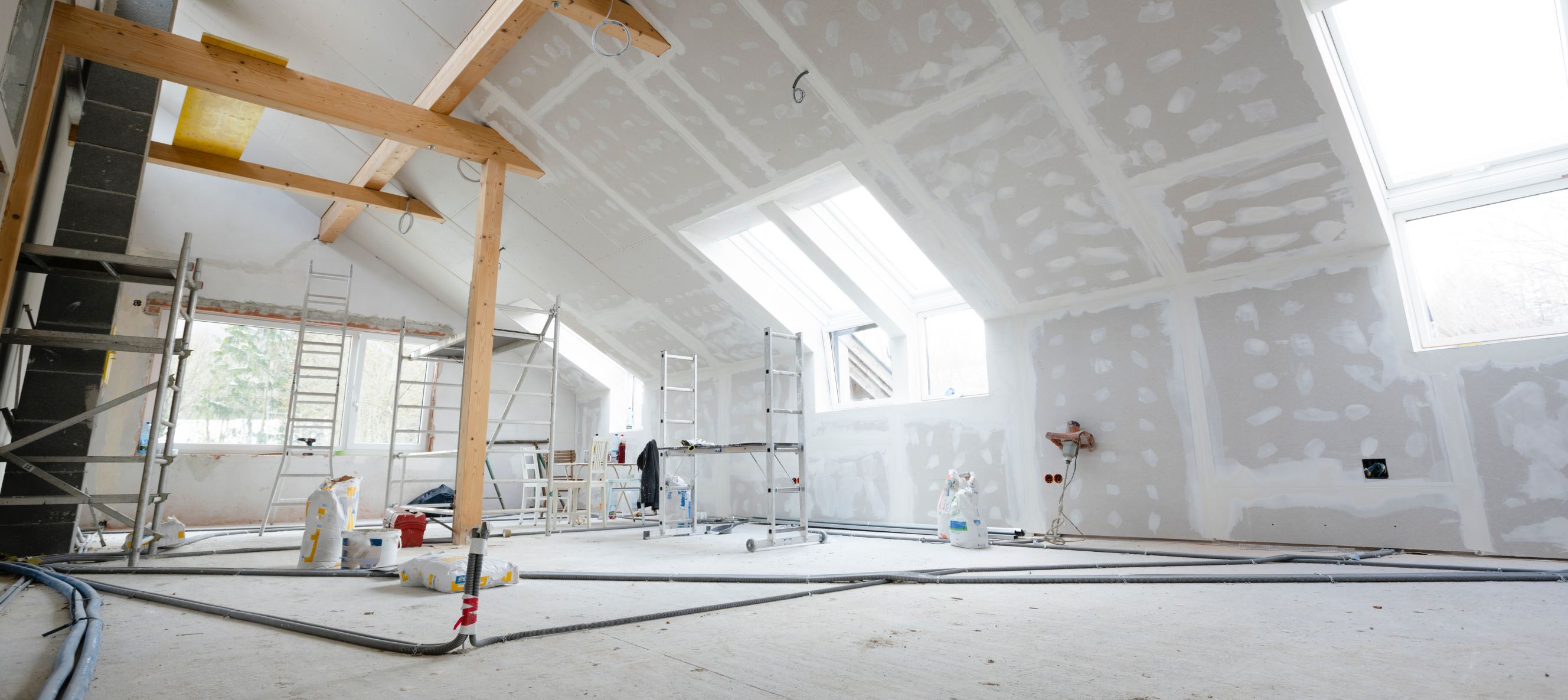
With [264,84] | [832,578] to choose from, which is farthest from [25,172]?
[832,578]

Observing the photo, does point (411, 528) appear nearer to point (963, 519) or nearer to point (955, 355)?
point (963, 519)

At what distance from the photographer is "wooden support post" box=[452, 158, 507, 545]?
475 cm

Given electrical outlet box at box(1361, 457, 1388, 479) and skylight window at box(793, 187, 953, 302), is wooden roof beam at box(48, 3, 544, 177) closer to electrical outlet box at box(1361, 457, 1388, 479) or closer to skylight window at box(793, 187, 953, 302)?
skylight window at box(793, 187, 953, 302)

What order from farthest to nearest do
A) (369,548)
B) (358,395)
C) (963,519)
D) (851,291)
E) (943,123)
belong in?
1. (358,395)
2. (851,291)
3. (963,519)
4. (943,123)
5. (369,548)

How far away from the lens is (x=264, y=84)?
453cm

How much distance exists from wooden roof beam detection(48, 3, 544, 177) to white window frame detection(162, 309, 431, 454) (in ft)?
11.8

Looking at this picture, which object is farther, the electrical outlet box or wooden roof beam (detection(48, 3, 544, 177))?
wooden roof beam (detection(48, 3, 544, 177))

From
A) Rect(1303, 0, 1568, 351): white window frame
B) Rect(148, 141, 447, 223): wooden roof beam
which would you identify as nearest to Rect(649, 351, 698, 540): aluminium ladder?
Rect(148, 141, 447, 223): wooden roof beam

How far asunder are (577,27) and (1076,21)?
292 centimetres

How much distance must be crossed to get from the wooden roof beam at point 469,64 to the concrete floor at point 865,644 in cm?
332

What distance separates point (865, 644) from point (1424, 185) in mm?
4121

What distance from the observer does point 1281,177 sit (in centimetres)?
362

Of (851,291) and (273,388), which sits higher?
(851,291)

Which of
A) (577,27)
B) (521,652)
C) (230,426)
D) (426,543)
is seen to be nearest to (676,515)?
(426,543)
